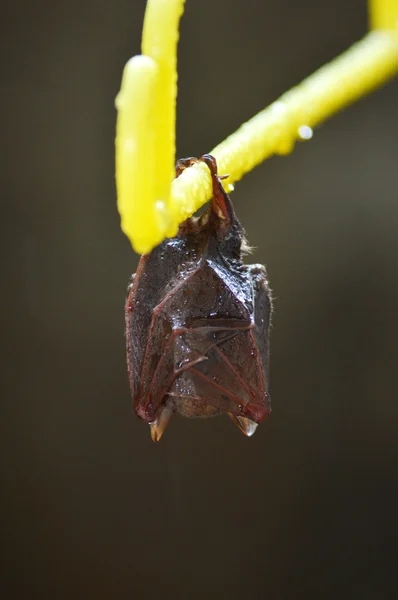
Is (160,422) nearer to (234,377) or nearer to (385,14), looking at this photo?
(234,377)

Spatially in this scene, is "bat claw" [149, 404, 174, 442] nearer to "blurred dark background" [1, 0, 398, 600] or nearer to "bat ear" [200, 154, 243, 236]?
"bat ear" [200, 154, 243, 236]

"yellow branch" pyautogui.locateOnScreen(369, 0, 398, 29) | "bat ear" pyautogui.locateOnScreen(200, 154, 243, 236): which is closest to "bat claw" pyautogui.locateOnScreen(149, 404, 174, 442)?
"bat ear" pyautogui.locateOnScreen(200, 154, 243, 236)

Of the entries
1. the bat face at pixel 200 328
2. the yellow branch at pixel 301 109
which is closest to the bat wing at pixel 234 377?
the bat face at pixel 200 328

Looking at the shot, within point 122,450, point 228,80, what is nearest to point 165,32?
point 228,80

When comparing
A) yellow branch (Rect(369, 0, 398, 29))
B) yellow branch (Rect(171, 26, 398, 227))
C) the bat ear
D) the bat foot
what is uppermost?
yellow branch (Rect(369, 0, 398, 29))

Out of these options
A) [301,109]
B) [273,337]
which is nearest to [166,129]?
[301,109]

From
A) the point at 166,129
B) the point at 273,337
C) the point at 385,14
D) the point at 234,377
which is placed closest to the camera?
the point at 166,129
